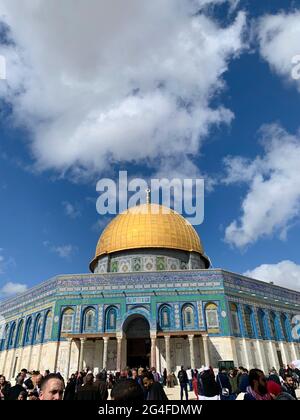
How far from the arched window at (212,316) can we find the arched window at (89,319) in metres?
7.78

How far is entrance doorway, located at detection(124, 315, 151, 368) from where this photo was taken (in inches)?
873

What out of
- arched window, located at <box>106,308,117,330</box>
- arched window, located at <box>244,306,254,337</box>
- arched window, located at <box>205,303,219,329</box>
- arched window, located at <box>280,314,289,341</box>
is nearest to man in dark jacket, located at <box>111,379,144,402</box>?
arched window, located at <box>205,303,219,329</box>

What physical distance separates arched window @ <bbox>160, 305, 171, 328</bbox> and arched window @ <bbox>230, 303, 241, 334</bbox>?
4314mm

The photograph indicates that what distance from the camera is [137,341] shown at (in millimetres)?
22688

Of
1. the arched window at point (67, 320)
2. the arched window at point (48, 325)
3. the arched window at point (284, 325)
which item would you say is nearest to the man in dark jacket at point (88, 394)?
the arched window at point (67, 320)

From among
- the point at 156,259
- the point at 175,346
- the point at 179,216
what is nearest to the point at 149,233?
the point at 156,259

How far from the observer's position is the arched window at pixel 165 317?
21.8 metres

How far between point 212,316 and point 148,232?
9018 millimetres

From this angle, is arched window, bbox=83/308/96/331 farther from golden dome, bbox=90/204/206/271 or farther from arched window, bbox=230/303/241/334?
arched window, bbox=230/303/241/334

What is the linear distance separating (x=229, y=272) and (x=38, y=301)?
48.7 feet

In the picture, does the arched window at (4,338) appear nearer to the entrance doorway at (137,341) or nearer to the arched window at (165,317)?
the entrance doorway at (137,341)

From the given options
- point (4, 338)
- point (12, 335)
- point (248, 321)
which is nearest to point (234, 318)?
point (248, 321)
